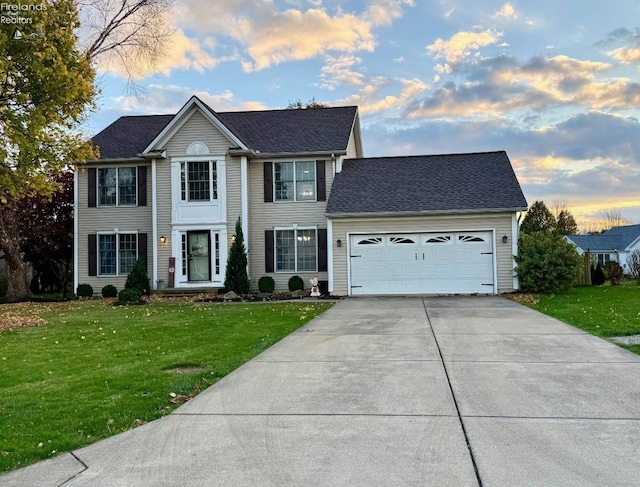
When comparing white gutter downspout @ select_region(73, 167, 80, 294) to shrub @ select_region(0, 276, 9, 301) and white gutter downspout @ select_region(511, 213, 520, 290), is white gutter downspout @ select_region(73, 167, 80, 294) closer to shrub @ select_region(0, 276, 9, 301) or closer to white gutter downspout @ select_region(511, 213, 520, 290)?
shrub @ select_region(0, 276, 9, 301)

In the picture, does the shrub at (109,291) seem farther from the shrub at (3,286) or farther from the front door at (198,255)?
the shrub at (3,286)

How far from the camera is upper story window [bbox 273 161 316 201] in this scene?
18.3 m

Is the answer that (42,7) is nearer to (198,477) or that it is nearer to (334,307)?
(334,307)

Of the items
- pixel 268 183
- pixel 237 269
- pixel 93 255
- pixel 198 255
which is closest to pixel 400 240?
pixel 268 183

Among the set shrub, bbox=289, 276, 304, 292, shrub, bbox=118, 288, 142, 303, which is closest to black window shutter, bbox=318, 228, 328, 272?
shrub, bbox=289, 276, 304, 292

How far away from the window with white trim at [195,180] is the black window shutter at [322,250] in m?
4.44

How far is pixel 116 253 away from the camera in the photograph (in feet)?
61.7

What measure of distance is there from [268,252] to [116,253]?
6023 mm

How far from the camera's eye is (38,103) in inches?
466

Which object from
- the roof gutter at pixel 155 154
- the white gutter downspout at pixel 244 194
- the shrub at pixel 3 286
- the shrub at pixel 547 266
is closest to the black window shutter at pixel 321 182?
the white gutter downspout at pixel 244 194

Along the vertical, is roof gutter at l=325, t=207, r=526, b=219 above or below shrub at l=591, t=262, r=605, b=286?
above

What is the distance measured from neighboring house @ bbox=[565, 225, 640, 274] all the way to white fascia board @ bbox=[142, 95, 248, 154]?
3846 cm

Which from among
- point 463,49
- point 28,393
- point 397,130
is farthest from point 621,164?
point 28,393

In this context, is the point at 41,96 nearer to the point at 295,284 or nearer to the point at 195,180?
the point at 195,180
